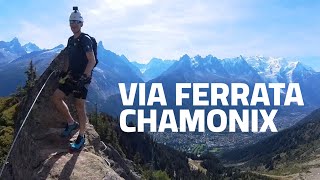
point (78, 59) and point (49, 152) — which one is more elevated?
point (78, 59)

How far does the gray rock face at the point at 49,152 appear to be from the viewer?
18719mm

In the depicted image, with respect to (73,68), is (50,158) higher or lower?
lower

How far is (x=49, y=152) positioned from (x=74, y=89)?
3.31 m

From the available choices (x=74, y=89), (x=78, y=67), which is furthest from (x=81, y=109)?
(x=78, y=67)

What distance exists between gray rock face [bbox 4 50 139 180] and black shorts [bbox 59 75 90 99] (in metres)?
2.64

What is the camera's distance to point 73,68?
19.2m

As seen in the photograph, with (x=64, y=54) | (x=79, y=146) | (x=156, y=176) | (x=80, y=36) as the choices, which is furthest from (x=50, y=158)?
(x=156, y=176)

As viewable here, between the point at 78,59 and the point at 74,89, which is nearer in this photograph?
the point at 78,59

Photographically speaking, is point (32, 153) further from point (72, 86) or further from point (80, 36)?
point (80, 36)

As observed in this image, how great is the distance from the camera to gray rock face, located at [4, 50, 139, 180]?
1872 centimetres

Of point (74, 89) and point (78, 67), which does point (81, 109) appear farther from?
point (78, 67)

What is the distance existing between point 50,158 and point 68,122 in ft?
7.51

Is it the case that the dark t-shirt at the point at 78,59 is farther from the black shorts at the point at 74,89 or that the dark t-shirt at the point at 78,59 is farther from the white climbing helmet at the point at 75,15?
the white climbing helmet at the point at 75,15

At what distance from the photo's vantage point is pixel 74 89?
19328 millimetres
